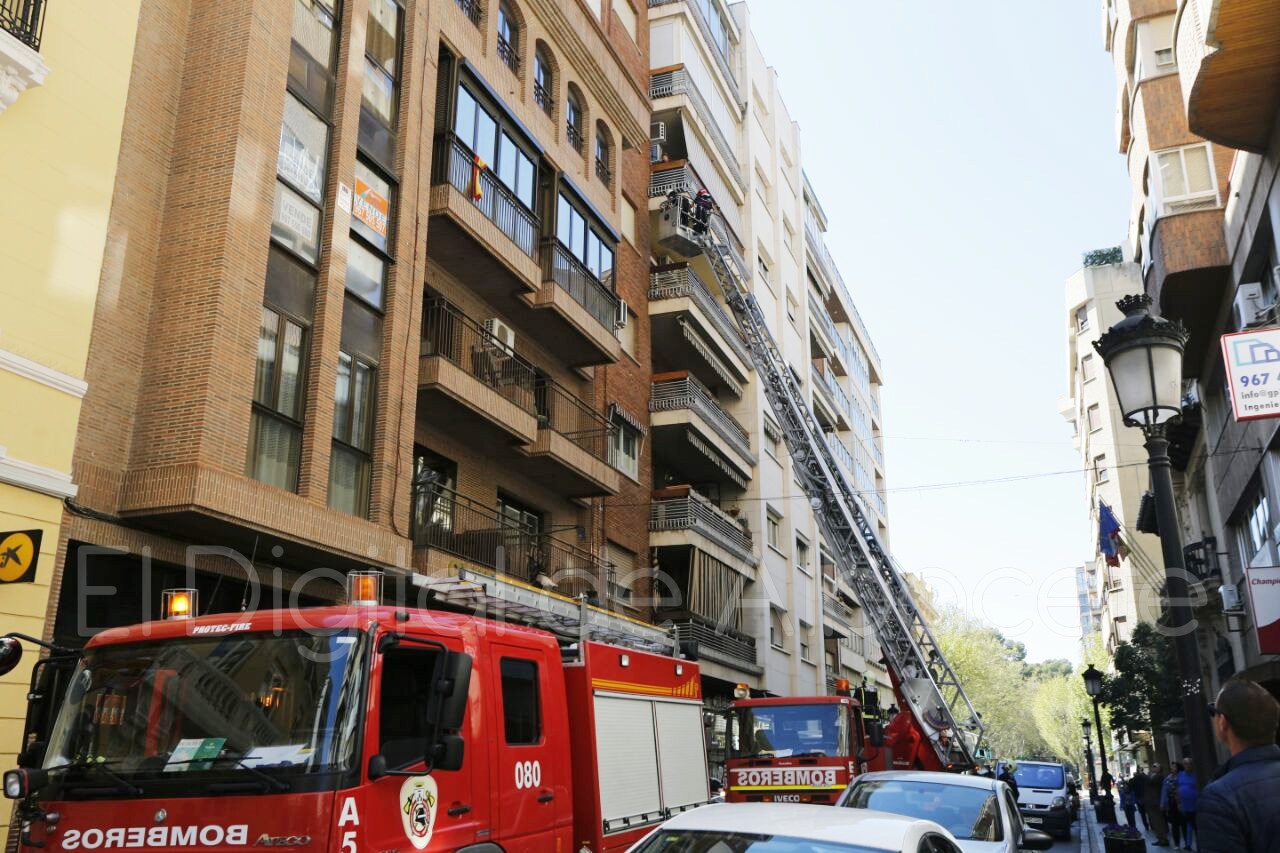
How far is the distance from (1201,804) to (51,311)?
11.2 metres

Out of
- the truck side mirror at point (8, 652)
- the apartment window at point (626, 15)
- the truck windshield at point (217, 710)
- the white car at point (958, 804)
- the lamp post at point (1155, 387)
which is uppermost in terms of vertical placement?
the apartment window at point (626, 15)

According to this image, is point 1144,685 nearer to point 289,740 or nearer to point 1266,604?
point 1266,604

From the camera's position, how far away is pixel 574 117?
24.1 meters

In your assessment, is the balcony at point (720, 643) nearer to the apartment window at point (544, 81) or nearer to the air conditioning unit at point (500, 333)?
the air conditioning unit at point (500, 333)

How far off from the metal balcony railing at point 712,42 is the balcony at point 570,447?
50.6ft

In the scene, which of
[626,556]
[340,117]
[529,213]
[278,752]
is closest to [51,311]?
[340,117]

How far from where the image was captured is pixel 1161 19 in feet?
66.8

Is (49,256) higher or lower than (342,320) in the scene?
lower

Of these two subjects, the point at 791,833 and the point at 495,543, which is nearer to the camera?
the point at 791,833

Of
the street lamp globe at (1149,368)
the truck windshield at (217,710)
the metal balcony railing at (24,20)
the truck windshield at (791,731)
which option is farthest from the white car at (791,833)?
the metal balcony railing at (24,20)

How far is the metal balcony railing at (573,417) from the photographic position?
72.6ft

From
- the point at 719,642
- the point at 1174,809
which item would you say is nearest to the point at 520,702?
the point at 1174,809

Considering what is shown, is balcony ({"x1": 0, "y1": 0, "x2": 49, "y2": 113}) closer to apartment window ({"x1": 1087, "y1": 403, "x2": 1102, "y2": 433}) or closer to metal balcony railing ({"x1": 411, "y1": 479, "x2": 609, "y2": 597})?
metal balcony railing ({"x1": 411, "y1": 479, "x2": 609, "y2": 597})

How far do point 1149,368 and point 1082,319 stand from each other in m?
64.5
